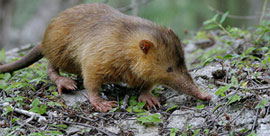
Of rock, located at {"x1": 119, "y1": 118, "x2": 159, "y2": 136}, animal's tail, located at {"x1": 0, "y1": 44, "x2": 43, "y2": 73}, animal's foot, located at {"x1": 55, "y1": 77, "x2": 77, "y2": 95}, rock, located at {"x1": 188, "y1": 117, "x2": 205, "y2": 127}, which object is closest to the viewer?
rock, located at {"x1": 188, "y1": 117, "x2": 205, "y2": 127}

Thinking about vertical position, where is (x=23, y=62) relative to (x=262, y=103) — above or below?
above

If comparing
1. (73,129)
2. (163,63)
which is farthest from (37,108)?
(163,63)

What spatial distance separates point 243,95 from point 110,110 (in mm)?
1631

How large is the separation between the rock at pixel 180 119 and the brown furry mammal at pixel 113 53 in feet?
0.90

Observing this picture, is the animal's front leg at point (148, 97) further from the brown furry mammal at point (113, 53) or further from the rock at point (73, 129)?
the rock at point (73, 129)

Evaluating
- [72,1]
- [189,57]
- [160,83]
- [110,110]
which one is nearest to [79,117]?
[110,110]

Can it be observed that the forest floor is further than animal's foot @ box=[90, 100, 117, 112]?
No

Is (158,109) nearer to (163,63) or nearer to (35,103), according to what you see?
(163,63)

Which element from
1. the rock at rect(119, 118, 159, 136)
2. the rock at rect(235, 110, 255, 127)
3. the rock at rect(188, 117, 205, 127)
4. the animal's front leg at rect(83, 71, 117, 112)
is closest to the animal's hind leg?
the animal's front leg at rect(83, 71, 117, 112)

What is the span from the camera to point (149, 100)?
4.21 metres

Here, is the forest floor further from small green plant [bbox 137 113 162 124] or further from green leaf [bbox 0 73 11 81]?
green leaf [bbox 0 73 11 81]

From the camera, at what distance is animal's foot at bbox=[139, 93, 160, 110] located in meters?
4.15

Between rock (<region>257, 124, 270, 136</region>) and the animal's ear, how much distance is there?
1.61 m

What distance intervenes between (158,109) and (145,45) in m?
0.87
